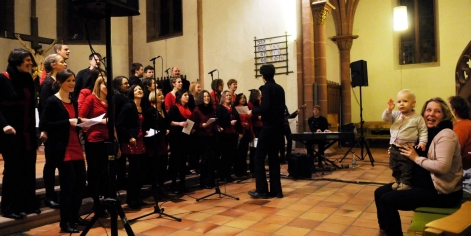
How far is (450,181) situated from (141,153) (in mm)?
3222

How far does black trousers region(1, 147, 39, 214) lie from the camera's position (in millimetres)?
3555

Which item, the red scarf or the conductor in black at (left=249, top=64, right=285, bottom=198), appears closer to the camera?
the conductor in black at (left=249, top=64, right=285, bottom=198)

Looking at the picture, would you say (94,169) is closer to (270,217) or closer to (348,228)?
(270,217)

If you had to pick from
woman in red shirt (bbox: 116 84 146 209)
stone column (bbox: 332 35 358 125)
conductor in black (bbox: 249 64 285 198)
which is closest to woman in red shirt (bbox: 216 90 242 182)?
conductor in black (bbox: 249 64 285 198)

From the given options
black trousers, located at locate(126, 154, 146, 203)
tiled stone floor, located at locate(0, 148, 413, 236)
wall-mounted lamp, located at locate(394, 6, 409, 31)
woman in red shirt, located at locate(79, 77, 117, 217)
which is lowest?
tiled stone floor, located at locate(0, 148, 413, 236)

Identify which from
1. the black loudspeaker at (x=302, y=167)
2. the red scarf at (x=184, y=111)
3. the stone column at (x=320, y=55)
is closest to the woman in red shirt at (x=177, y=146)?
the red scarf at (x=184, y=111)

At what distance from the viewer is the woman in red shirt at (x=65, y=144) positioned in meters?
3.47

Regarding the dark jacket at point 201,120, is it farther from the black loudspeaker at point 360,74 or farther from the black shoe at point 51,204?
the black loudspeaker at point 360,74

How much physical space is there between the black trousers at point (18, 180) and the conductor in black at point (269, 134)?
8.54 feet

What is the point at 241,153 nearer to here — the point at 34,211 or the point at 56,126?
the point at 34,211

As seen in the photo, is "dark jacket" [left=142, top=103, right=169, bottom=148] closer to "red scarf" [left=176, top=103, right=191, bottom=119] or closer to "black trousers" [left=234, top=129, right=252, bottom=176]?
"red scarf" [left=176, top=103, right=191, bottom=119]

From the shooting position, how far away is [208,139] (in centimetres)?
556

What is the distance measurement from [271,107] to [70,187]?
2.58 metres

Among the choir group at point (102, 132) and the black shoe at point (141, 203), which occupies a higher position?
the choir group at point (102, 132)
